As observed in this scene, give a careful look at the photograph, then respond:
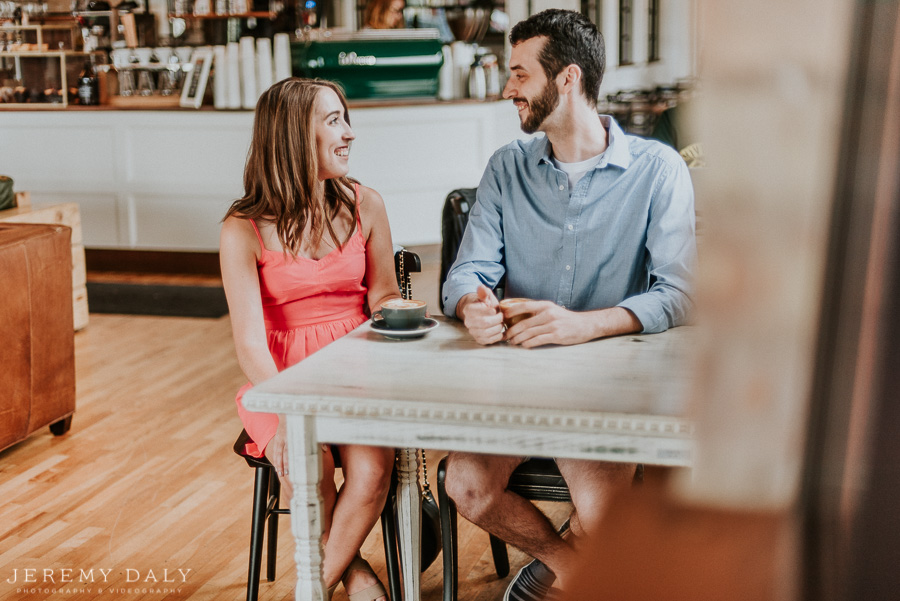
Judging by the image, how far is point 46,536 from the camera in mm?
2289

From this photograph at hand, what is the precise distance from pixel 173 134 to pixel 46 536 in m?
3.76

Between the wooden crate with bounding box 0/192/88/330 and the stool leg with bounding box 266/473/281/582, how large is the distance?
2.12 m

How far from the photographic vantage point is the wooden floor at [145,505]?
2.08m

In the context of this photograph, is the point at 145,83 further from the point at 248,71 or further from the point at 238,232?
the point at 238,232

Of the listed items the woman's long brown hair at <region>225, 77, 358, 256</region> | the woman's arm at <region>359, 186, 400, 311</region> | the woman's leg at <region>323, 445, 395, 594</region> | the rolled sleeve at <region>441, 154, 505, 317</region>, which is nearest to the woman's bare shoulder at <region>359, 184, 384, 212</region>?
the woman's arm at <region>359, 186, 400, 311</region>

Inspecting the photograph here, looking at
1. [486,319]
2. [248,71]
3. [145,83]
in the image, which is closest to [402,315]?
[486,319]

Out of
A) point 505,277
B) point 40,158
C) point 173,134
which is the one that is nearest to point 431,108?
point 173,134

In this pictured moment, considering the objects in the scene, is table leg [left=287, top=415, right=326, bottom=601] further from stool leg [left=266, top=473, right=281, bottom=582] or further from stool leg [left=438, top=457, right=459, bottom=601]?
stool leg [left=266, top=473, right=281, bottom=582]

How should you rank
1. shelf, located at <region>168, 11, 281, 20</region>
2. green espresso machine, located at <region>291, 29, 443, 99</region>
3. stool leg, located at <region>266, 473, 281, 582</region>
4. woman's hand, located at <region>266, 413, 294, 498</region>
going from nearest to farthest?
woman's hand, located at <region>266, 413, 294, 498</region>
stool leg, located at <region>266, 473, 281, 582</region>
green espresso machine, located at <region>291, 29, 443, 99</region>
shelf, located at <region>168, 11, 281, 20</region>

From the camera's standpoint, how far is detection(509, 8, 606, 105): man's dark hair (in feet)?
6.41

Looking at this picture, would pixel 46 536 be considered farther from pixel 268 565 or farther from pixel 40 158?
pixel 40 158

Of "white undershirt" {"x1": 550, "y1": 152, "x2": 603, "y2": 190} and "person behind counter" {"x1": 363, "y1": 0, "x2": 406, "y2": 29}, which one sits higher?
"person behind counter" {"x1": 363, "y1": 0, "x2": 406, "y2": 29}

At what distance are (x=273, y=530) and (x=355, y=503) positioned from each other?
0.42 metres

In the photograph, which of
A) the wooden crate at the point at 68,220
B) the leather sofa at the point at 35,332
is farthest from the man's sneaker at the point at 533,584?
the wooden crate at the point at 68,220
